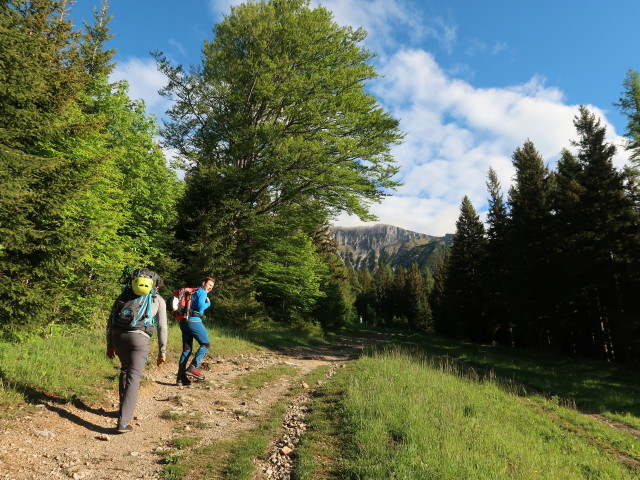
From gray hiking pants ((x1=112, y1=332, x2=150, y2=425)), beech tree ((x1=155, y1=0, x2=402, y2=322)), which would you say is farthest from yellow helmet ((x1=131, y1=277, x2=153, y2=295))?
beech tree ((x1=155, y1=0, x2=402, y2=322))

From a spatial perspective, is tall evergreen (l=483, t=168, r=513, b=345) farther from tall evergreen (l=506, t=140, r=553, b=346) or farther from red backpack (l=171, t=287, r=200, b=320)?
red backpack (l=171, t=287, r=200, b=320)

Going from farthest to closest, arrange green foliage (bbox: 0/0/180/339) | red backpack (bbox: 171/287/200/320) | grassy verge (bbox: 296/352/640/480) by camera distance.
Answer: red backpack (bbox: 171/287/200/320), green foliage (bbox: 0/0/180/339), grassy verge (bbox: 296/352/640/480)

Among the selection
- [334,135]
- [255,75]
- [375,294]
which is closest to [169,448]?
[334,135]

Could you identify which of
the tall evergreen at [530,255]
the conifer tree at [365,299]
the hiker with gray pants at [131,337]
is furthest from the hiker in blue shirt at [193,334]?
the conifer tree at [365,299]

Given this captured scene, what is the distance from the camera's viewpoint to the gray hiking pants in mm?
4801

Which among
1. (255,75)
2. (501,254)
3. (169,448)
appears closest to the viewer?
(169,448)

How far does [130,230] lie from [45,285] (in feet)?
22.9

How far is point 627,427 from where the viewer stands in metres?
8.71

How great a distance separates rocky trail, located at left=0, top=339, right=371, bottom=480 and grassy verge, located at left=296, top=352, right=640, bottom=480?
0.65 metres

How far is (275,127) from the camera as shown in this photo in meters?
15.7

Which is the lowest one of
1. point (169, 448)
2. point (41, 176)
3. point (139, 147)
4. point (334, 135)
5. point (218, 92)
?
point (169, 448)

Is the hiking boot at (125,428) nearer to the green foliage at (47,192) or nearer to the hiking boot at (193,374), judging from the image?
the hiking boot at (193,374)

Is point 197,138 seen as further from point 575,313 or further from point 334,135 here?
point 575,313

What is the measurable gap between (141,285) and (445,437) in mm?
5073
